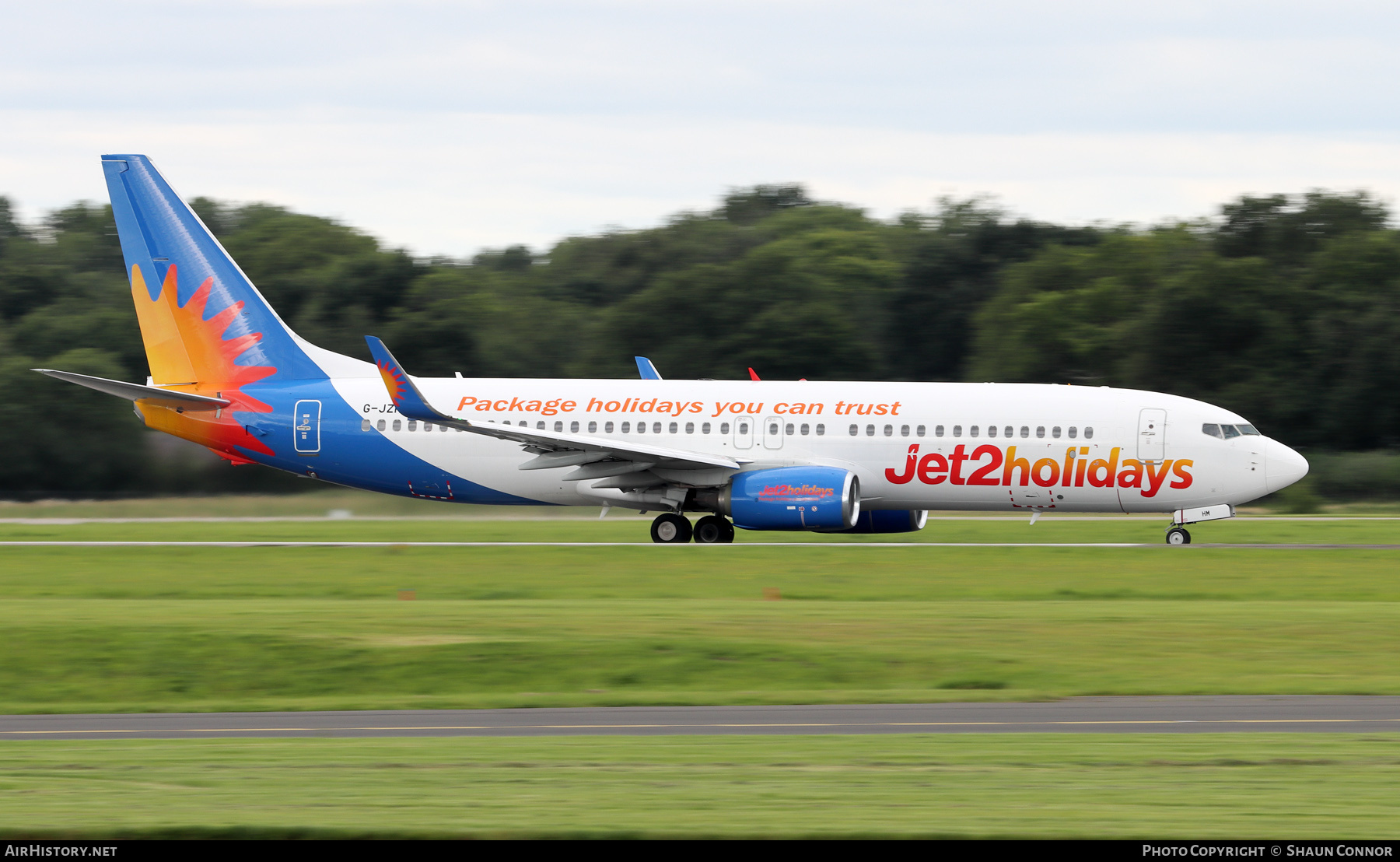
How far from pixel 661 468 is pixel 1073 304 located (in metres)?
36.2

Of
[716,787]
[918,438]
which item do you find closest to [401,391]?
[918,438]

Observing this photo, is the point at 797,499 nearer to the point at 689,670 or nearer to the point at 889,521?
the point at 889,521

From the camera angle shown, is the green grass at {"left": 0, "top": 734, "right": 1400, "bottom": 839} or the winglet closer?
the green grass at {"left": 0, "top": 734, "right": 1400, "bottom": 839}

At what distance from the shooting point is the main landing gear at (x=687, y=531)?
108 feet

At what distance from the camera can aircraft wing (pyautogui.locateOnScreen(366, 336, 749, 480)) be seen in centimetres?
3114

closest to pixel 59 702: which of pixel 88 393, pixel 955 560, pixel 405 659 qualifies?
pixel 405 659

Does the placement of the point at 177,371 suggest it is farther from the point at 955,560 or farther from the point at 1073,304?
the point at 1073,304

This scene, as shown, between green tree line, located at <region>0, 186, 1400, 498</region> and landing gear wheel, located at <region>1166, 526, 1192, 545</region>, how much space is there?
72.9 ft

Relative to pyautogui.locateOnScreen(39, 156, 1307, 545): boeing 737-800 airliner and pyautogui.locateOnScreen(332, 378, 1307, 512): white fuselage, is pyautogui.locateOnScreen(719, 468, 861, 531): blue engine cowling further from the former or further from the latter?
pyautogui.locateOnScreen(332, 378, 1307, 512): white fuselage

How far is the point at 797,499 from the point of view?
Answer: 31.1 m

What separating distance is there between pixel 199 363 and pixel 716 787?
93.0 ft

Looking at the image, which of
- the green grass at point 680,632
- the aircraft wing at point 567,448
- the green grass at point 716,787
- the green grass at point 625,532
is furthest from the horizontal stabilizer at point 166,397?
the green grass at point 716,787

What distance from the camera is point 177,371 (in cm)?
3597

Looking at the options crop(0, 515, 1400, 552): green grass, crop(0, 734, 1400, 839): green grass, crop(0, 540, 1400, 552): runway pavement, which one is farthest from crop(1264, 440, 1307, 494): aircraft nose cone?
crop(0, 734, 1400, 839): green grass
